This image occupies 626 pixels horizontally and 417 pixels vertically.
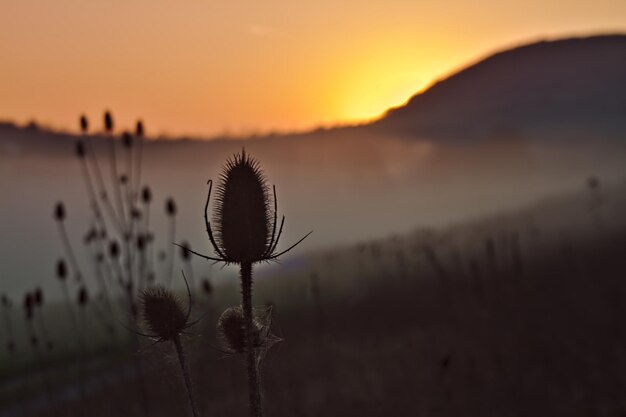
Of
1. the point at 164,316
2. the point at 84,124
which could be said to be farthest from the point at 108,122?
the point at 164,316

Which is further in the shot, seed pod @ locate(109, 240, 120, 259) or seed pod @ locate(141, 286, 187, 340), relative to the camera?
seed pod @ locate(109, 240, 120, 259)

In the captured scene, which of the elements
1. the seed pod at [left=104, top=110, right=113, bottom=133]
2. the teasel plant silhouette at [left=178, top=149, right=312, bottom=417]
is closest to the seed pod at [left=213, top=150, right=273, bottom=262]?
the teasel plant silhouette at [left=178, top=149, right=312, bottom=417]

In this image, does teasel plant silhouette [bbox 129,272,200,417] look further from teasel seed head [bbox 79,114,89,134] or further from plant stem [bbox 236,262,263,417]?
teasel seed head [bbox 79,114,89,134]

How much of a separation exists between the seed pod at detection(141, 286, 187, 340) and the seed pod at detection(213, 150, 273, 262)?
0.83 meters

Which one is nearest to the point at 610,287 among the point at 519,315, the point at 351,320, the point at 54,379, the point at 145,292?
the point at 519,315

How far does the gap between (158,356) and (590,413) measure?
27.5ft

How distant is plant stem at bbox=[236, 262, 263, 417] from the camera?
3.18 meters

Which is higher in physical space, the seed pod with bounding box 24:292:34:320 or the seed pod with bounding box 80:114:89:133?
the seed pod with bounding box 80:114:89:133

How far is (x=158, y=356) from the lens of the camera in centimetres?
470

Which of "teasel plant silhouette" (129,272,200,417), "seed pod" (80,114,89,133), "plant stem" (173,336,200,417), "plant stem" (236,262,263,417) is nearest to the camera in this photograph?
"plant stem" (236,262,263,417)

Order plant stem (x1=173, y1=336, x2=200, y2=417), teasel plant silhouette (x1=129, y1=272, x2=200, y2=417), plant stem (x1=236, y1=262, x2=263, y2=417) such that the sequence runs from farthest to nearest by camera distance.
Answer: teasel plant silhouette (x1=129, y1=272, x2=200, y2=417), plant stem (x1=173, y1=336, x2=200, y2=417), plant stem (x1=236, y1=262, x2=263, y2=417)

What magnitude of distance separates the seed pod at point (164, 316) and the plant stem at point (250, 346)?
0.76m

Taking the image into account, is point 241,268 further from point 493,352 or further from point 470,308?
point 470,308

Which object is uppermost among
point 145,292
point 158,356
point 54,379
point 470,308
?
point 145,292
